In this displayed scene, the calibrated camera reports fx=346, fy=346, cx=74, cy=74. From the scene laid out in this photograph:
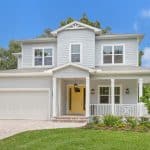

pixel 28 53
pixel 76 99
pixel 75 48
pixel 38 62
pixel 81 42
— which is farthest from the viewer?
pixel 28 53

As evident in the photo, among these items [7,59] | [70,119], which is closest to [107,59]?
[70,119]

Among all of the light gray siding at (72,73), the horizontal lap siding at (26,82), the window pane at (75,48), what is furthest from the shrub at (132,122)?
the window pane at (75,48)

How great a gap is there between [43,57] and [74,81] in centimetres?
308

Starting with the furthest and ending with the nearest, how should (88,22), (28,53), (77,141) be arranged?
(88,22)
(28,53)
(77,141)

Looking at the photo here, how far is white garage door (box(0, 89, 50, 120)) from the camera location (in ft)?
81.9

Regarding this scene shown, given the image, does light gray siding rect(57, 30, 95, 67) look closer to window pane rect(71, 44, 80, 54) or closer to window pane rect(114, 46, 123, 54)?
window pane rect(71, 44, 80, 54)

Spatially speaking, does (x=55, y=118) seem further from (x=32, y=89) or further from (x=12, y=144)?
(x=12, y=144)

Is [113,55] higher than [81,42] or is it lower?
lower

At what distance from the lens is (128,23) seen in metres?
37.5

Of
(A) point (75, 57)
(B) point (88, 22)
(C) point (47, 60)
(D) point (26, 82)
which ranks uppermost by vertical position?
(B) point (88, 22)

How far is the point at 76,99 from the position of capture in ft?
85.7

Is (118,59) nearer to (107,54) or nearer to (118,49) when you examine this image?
(118,49)

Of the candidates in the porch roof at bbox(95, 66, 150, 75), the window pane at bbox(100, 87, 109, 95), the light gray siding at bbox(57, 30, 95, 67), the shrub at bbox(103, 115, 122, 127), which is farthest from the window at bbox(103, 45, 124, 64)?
the shrub at bbox(103, 115, 122, 127)

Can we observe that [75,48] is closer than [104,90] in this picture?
No
